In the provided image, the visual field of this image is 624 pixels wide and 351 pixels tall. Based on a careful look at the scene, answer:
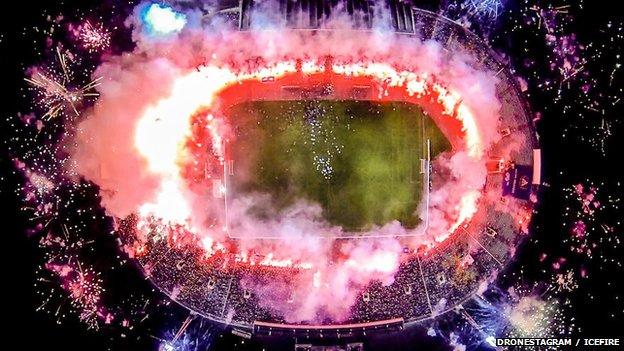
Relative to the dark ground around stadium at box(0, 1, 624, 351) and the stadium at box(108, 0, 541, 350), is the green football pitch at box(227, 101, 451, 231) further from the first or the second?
the dark ground around stadium at box(0, 1, 624, 351)

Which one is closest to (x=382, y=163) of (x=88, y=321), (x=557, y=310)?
(x=557, y=310)

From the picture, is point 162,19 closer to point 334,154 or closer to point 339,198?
point 334,154

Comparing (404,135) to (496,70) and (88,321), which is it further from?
(88,321)

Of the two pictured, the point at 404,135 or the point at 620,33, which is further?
the point at 404,135

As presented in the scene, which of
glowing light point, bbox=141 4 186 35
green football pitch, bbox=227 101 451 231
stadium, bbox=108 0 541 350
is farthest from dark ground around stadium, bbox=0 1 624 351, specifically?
green football pitch, bbox=227 101 451 231

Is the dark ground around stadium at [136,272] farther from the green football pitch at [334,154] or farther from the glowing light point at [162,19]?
the green football pitch at [334,154]

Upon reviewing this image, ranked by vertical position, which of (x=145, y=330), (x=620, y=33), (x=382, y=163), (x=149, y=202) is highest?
(x=620, y=33)

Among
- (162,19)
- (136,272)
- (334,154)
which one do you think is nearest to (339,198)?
(334,154)

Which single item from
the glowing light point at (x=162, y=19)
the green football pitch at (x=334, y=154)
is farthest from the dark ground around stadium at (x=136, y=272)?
the green football pitch at (x=334, y=154)
